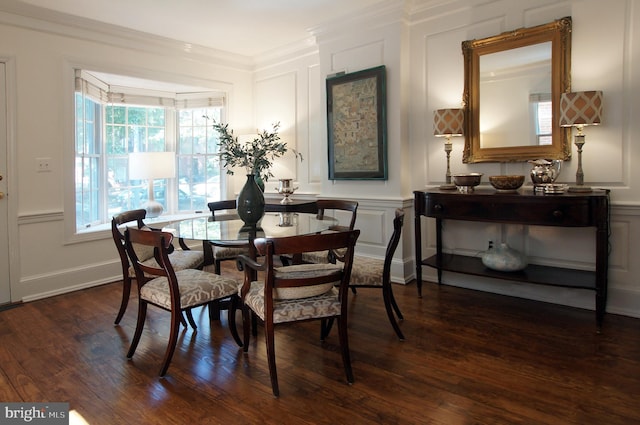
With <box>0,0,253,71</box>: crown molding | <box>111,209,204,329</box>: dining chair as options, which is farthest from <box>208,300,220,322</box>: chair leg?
<box>0,0,253,71</box>: crown molding

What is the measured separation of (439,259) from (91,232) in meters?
3.41

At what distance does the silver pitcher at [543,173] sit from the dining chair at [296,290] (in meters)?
1.72

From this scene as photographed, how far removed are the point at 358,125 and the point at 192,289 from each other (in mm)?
2522

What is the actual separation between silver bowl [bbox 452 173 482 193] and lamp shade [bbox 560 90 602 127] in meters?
0.73

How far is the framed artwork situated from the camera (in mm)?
4117

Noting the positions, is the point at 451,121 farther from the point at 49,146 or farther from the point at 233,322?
the point at 49,146

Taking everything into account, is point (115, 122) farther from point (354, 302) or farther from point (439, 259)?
point (439, 259)

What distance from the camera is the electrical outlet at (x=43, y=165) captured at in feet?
12.5

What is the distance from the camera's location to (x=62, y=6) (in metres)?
3.74

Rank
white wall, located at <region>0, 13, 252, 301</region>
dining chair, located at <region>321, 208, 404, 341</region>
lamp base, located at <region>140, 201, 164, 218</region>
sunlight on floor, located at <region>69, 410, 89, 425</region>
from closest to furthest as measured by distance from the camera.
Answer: sunlight on floor, located at <region>69, 410, 89, 425</region> < dining chair, located at <region>321, 208, 404, 341</region> < white wall, located at <region>0, 13, 252, 301</region> < lamp base, located at <region>140, 201, 164, 218</region>

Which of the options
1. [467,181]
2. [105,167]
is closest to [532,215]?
[467,181]

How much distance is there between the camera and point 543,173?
3.09 meters

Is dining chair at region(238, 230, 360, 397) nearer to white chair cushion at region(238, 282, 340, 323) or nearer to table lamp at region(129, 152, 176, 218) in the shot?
white chair cushion at region(238, 282, 340, 323)

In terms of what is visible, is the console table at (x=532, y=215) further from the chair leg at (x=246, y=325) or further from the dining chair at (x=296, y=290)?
the chair leg at (x=246, y=325)
